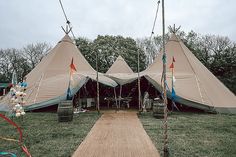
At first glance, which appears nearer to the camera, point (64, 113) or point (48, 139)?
point (48, 139)

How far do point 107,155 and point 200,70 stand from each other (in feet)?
30.5

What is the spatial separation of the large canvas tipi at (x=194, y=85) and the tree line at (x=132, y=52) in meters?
11.4

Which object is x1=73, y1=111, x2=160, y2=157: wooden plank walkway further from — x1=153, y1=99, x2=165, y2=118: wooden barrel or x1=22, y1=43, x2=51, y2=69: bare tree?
x1=22, y1=43, x2=51, y2=69: bare tree

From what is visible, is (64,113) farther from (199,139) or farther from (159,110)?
(199,139)

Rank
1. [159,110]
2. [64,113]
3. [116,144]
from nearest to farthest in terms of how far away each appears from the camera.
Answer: [116,144] → [64,113] → [159,110]

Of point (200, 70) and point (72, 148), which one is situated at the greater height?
point (200, 70)

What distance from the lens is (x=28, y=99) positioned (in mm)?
10695

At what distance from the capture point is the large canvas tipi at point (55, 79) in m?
10.6

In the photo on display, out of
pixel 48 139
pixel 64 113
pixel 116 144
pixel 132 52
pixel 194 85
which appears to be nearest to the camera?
pixel 116 144

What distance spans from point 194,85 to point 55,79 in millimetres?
6955

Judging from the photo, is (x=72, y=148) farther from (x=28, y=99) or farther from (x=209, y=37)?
(x=209, y=37)

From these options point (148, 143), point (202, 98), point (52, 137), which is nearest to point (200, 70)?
point (202, 98)

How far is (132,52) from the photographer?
102 ft

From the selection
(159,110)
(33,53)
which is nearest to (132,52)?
(33,53)
